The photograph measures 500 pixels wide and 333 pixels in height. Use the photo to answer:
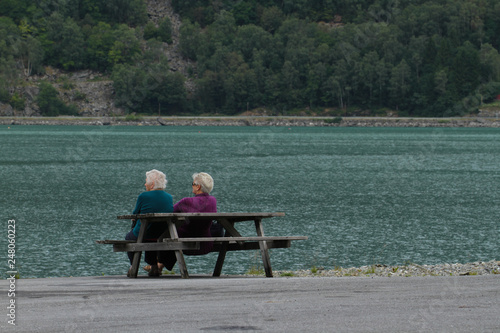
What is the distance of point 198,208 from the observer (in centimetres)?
1498

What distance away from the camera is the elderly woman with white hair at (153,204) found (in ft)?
49.3

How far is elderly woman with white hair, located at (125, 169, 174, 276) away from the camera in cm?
1503

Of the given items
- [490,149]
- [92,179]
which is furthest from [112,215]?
[490,149]

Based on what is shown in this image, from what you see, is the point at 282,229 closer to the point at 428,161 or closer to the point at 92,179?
the point at 92,179

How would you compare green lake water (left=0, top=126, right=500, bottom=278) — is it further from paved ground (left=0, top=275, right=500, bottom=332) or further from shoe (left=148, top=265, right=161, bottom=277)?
paved ground (left=0, top=275, right=500, bottom=332)

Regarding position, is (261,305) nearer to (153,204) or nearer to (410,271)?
(153,204)

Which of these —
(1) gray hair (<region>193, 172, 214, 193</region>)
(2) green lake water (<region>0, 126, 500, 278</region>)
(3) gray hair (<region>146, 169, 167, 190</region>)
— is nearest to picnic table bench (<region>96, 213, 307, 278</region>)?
(1) gray hair (<region>193, 172, 214, 193</region>)

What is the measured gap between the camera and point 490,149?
124062 millimetres

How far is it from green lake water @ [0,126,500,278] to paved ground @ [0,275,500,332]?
40.7 feet

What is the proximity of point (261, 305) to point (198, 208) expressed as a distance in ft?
13.7

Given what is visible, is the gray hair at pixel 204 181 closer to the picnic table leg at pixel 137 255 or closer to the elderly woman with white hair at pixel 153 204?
the elderly woman with white hair at pixel 153 204

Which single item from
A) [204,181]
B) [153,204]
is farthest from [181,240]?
[204,181]

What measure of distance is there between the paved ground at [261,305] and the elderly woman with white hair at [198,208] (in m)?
1.64

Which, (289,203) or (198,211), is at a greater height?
(198,211)
